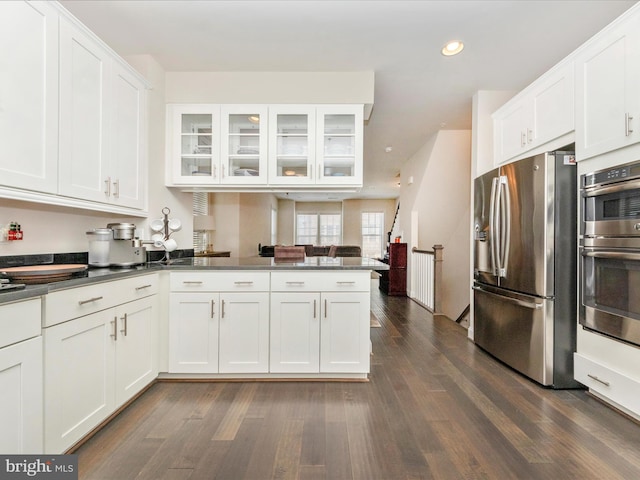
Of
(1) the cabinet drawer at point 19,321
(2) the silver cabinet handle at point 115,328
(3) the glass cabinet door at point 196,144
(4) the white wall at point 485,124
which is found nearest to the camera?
(1) the cabinet drawer at point 19,321

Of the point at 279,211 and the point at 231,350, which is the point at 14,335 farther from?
the point at 279,211

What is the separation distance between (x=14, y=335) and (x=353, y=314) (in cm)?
188

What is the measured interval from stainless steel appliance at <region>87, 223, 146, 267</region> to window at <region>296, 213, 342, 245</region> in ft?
32.0

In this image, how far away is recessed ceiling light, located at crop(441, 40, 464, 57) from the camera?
251 centimetres

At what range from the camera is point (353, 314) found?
235 cm

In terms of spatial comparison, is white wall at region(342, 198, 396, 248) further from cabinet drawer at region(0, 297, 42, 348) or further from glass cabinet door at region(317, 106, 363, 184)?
cabinet drawer at region(0, 297, 42, 348)

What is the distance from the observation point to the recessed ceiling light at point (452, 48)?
251 centimetres

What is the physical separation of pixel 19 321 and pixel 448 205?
548 centimetres

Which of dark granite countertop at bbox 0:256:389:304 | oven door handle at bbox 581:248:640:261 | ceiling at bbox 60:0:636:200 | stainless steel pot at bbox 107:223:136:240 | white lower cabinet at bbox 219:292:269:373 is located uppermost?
ceiling at bbox 60:0:636:200

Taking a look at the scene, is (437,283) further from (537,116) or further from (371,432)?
(371,432)

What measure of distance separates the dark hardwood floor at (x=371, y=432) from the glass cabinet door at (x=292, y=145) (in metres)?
1.80

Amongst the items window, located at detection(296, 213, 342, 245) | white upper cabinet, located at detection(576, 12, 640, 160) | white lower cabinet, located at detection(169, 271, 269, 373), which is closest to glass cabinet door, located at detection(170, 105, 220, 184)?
white lower cabinet, located at detection(169, 271, 269, 373)

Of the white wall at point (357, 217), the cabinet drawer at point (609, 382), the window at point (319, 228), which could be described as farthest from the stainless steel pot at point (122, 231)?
the white wall at point (357, 217)

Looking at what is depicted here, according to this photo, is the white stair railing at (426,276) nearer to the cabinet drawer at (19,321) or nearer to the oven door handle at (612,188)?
the oven door handle at (612,188)
